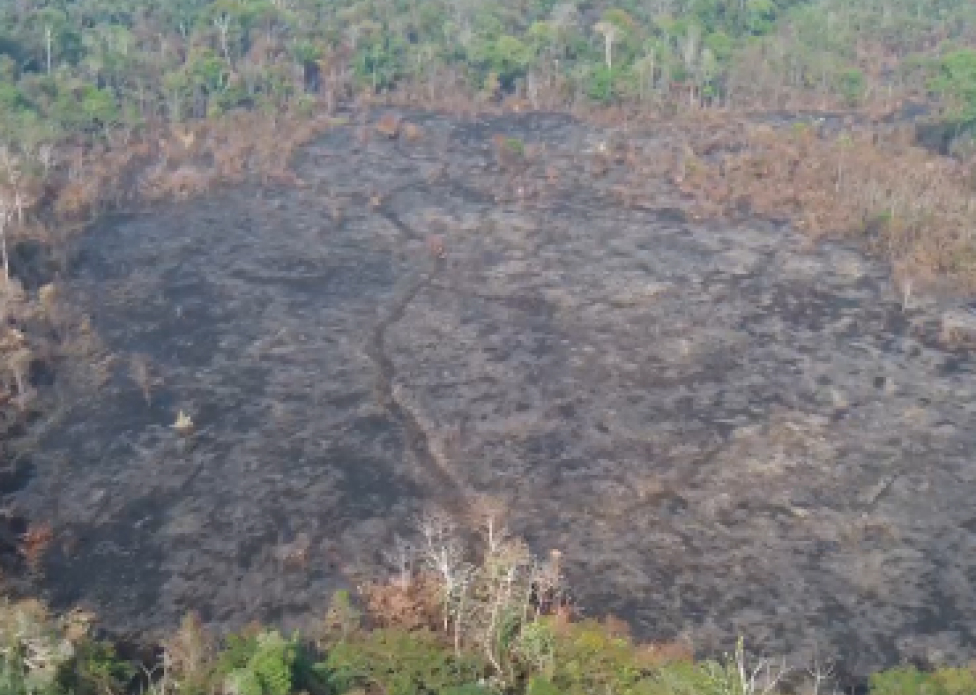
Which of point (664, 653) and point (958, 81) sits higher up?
point (958, 81)

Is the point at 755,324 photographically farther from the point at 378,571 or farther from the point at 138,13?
the point at 138,13

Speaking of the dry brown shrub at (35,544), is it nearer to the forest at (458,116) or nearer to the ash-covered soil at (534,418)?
the forest at (458,116)

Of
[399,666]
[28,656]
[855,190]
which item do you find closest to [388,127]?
[855,190]

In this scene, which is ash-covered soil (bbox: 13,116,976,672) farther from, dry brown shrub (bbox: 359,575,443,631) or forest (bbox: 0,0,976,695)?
dry brown shrub (bbox: 359,575,443,631)

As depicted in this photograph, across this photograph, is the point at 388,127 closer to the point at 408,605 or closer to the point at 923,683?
the point at 408,605

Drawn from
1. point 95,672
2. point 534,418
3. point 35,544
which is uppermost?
point 534,418

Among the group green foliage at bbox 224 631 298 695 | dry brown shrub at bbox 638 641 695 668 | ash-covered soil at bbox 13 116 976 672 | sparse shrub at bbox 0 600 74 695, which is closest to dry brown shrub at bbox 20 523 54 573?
ash-covered soil at bbox 13 116 976 672
